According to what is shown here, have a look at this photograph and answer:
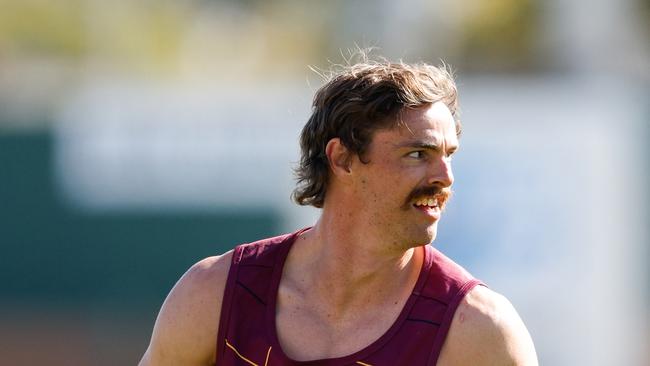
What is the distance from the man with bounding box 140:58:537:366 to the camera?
4465 mm

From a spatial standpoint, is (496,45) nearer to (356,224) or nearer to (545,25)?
(545,25)

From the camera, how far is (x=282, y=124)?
38.0 ft

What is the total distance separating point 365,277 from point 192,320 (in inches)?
23.8

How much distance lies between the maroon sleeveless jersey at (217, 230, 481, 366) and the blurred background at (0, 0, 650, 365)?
5895 mm

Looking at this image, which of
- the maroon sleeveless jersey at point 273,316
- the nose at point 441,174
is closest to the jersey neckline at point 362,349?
the maroon sleeveless jersey at point 273,316

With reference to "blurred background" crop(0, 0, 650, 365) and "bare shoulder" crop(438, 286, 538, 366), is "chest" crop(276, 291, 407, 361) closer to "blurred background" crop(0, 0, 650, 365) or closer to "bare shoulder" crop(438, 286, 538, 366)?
"bare shoulder" crop(438, 286, 538, 366)

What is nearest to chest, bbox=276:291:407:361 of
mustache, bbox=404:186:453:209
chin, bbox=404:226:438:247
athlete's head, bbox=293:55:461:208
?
chin, bbox=404:226:438:247

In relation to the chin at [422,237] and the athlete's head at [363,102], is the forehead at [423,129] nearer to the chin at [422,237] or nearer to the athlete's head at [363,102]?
the athlete's head at [363,102]

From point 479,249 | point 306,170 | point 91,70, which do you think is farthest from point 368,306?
point 91,70

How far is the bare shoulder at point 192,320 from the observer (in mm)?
4684

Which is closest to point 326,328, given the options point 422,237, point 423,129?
point 422,237

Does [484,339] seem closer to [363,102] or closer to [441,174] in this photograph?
[441,174]

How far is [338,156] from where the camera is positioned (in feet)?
15.7

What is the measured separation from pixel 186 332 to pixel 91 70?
9398 mm
